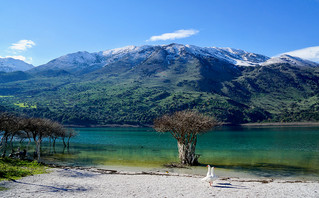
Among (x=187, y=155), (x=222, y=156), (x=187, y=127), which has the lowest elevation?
(x=222, y=156)

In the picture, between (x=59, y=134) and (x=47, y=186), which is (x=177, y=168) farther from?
(x=59, y=134)

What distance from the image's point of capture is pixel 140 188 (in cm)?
1908

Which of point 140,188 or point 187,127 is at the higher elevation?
point 187,127

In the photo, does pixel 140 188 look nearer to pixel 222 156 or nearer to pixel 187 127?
pixel 187 127

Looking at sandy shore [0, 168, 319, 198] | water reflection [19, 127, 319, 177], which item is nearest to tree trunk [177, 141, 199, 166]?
water reflection [19, 127, 319, 177]

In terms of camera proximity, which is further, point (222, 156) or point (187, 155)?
point (222, 156)

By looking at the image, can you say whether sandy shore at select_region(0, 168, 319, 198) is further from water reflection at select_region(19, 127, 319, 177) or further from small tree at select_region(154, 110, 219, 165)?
small tree at select_region(154, 110, 219, 165)

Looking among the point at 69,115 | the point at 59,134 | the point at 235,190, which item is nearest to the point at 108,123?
the point at 69,115

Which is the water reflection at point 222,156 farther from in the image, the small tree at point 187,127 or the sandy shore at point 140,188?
the sandy shore at point 140,188

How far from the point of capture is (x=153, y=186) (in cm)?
1981

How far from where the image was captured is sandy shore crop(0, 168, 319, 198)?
1706 centimetres

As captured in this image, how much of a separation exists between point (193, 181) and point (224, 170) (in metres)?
10.2

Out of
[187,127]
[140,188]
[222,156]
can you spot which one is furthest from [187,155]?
[140,188]

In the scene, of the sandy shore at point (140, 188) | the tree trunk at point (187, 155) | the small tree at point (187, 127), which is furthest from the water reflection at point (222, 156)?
the sandy shore at point (140, 188)
